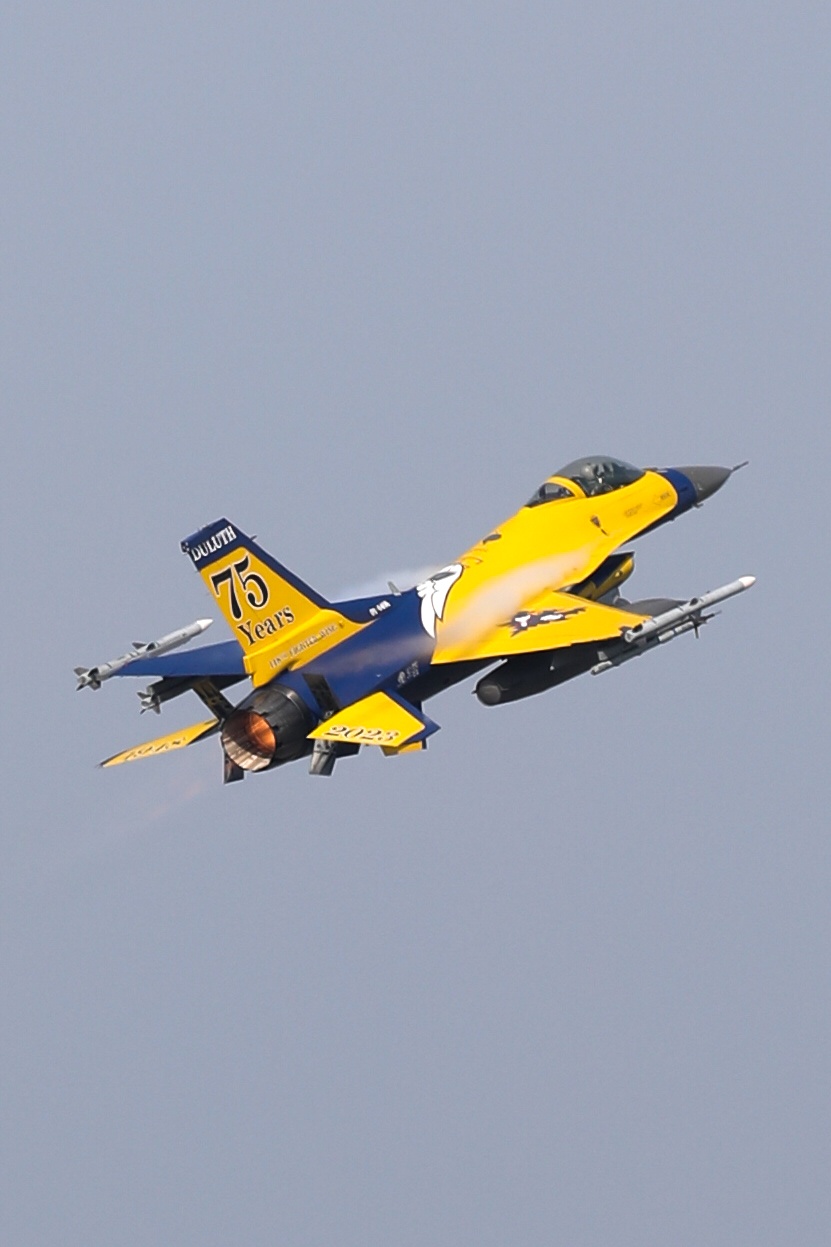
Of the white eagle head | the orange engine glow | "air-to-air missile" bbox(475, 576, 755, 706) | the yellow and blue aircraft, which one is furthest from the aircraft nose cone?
the orange engine glow

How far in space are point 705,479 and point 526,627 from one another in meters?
7.27

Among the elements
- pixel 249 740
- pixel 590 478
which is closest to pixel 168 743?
pixel 249 740

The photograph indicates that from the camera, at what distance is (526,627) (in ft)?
148

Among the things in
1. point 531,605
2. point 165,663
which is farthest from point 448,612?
point 165,663

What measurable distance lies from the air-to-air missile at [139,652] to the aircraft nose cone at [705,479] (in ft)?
28.9

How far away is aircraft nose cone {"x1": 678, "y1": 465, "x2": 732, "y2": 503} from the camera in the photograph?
168 ft

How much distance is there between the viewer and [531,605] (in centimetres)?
4606

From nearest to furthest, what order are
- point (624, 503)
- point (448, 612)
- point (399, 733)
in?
point (399, 733) < point (448, 612) < point (624, 503)

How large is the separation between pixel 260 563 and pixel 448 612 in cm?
315

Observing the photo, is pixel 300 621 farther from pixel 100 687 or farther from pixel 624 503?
pixel 624 503

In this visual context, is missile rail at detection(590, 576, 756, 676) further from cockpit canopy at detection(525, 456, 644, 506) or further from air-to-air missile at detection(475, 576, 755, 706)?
cockpit canopy at detection(525, 456, 644, 506)

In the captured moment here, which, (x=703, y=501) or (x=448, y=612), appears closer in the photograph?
(x=448, y=612)

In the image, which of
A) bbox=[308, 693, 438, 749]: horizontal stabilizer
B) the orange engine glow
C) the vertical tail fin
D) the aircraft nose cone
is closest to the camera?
bbox=[308, 693, 438, 749]: horizontal stabilizer

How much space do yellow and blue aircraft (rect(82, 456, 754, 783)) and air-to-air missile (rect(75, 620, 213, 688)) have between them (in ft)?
0.07
